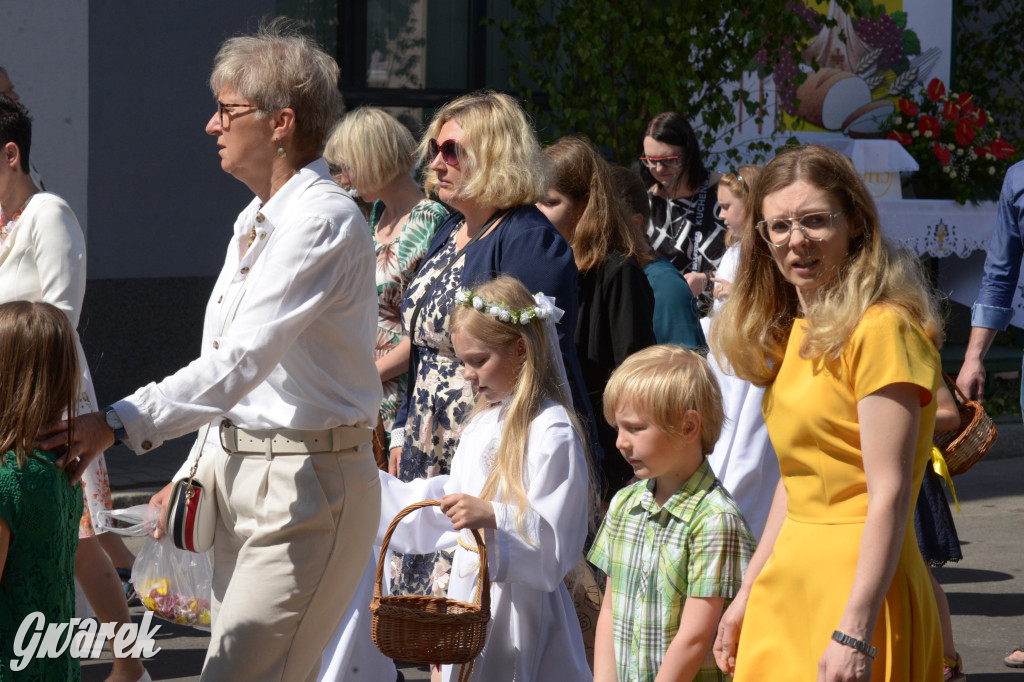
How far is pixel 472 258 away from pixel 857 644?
1.98 m

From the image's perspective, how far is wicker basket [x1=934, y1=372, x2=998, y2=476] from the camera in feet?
15.5

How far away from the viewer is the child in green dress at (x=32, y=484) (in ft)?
8.82

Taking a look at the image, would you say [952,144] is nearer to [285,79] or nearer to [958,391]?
[958,391]

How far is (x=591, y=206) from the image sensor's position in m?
4.56

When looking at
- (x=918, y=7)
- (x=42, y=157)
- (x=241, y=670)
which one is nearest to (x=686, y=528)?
(x=241, y=670)

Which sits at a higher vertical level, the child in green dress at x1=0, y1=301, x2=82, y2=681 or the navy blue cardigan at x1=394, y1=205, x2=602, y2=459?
the navy blue cardigan at x1=394, y1=205, x2=602, y2=459

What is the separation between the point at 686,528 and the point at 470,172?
1.46m

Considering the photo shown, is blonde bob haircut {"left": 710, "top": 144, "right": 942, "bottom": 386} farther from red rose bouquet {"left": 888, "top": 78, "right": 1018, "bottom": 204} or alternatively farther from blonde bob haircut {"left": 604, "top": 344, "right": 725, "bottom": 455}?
red rose bouquet {"left": 888, "top": 78, "right": 1018, "bottom": 204}

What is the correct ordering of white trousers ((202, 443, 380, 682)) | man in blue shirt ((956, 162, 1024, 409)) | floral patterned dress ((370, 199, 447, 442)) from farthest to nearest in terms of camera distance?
floral patterned dress ((370, 199, 447, 442)) → man in blue shirt ((956, 162, 1024, 409)) → white trousers ((202, 443, 380, 682))

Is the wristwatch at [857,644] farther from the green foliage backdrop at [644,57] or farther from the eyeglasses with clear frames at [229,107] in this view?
the green foliage backdrop at [644,57]

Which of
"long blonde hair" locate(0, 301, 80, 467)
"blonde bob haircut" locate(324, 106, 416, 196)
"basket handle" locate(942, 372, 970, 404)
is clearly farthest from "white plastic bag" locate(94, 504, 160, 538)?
"basket handle" locate(942, 372, 970, 404)

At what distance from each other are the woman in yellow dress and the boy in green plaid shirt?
240 mm

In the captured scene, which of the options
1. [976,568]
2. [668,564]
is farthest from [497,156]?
[976,568]

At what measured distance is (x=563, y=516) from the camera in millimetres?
3426
